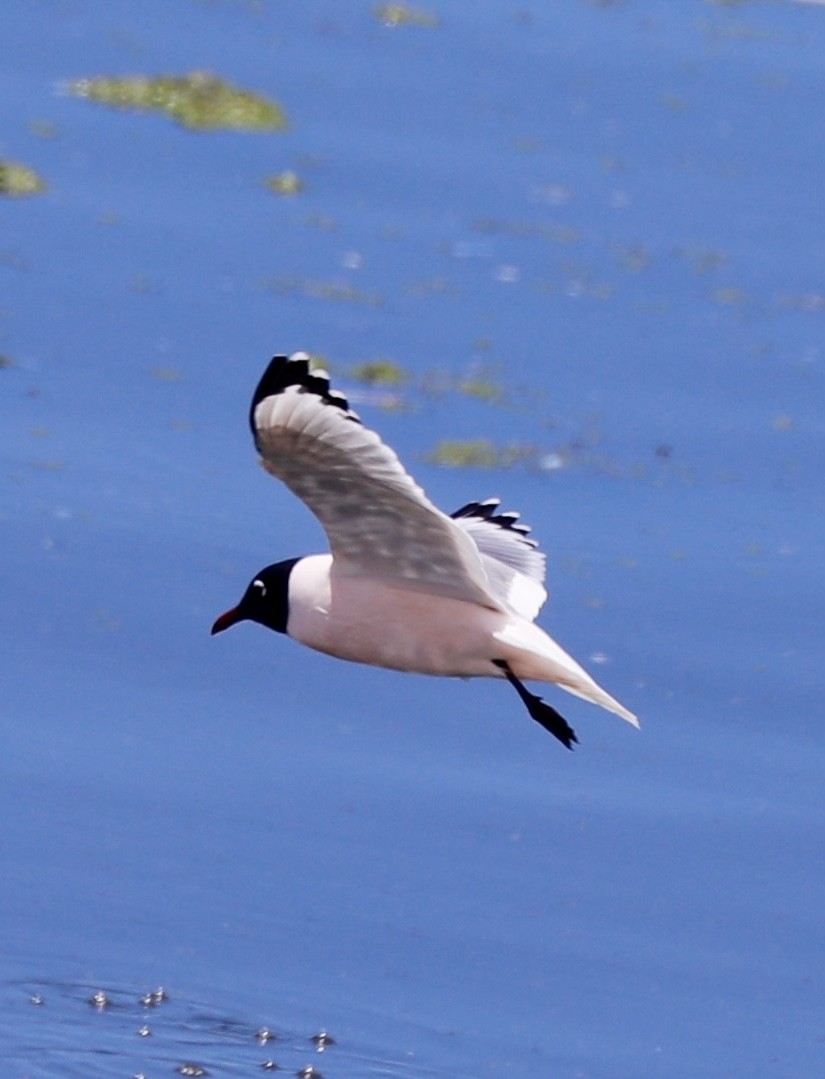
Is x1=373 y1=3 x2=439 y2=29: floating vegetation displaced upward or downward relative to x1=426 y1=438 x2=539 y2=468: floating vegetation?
upward

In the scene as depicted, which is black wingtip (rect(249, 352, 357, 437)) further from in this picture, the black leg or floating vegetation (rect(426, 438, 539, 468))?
floating vegetation (rect(426, 438, 539, 468))

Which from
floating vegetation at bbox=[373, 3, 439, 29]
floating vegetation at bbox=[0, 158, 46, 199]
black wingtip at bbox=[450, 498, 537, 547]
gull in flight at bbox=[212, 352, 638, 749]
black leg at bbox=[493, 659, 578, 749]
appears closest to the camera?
gull in flight at bbox=[212, 352, 638, 749]

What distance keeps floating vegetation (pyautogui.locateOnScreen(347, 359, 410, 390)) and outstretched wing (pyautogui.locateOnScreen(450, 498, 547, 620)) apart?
72.5 inches

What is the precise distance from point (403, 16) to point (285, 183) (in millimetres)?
976

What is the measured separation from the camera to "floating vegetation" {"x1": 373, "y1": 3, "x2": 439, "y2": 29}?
7773 millimetres

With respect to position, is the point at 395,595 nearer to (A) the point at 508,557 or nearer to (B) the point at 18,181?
(A) the point at 508,557

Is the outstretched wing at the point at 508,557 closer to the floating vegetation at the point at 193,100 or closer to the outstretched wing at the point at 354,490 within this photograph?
the outstretched wing at the point at 354,490

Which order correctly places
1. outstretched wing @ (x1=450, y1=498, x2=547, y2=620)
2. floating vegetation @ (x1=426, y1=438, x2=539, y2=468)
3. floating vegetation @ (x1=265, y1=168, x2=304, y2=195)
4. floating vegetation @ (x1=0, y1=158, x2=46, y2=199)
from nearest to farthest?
outstretched wing @ (x1=450, y1=498, x2=547, y2=620) → floating vegetation @ (x1=426, y1=438, x2=539, y2=468) → floating vegetation @ (x1=0, y1=158, x2=46, y2=199) → floating vegetation @ (x1=265, y1=168, x2=304, y2=195)

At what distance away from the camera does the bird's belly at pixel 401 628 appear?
139 inches

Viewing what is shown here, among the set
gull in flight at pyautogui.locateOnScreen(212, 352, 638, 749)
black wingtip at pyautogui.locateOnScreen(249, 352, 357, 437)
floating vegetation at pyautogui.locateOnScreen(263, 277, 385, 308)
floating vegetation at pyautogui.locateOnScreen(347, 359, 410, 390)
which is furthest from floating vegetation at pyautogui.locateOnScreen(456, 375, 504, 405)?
black wingtip at pyautogui.locateOnScreen(249, 352, 357, 437)

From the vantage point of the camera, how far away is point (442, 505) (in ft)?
18.0

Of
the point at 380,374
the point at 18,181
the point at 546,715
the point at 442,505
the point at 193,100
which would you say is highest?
the point at 193,100

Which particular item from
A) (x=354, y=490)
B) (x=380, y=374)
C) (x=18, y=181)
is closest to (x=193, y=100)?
(x=18, y=181)

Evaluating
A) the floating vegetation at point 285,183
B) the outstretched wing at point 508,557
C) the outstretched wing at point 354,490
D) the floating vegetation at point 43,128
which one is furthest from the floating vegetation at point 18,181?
the outstretched wing at point 354,490
